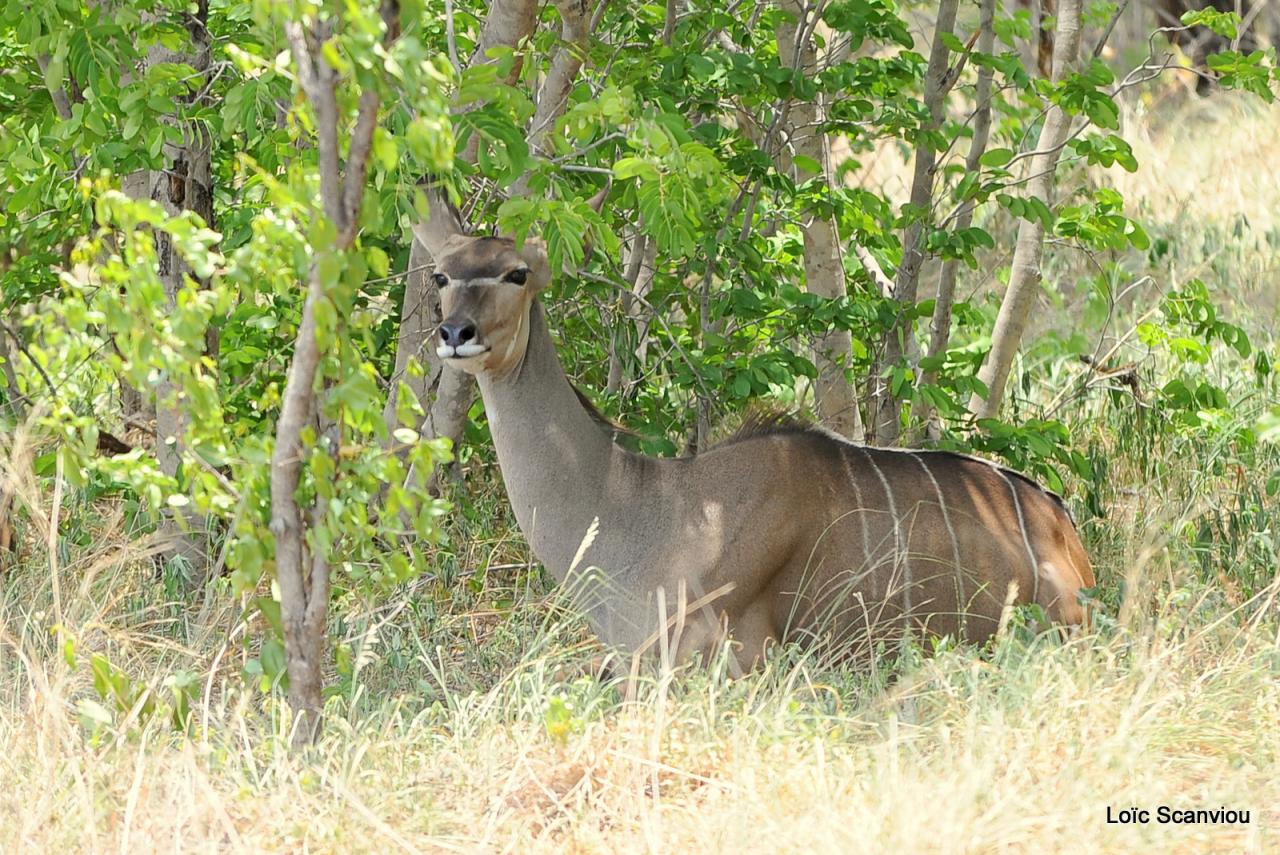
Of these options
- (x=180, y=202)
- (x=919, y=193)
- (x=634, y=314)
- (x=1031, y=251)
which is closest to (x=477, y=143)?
(x=180, y=202)

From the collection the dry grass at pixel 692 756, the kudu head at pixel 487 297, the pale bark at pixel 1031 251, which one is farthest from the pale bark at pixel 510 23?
the pale bark at pixel 1031 251

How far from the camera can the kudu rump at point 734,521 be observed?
4637 millimetres

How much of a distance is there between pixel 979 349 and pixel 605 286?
1.67m

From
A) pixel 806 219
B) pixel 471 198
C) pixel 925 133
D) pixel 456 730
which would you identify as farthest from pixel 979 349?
pixel 456 730

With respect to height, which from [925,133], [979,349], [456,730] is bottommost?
[456,730]

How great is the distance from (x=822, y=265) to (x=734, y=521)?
1733 mm

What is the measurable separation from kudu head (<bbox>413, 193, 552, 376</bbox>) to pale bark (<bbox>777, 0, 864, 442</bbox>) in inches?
58.5

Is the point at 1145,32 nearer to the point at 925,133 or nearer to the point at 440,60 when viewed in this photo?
the point at 925,133

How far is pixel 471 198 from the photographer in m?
5.66

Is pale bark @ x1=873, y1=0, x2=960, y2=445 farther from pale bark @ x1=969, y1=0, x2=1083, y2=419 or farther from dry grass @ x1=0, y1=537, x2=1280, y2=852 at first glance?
dry grass @ x1=0, y1=537, x2=1280, y2=852

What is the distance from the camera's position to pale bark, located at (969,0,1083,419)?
20.5ft

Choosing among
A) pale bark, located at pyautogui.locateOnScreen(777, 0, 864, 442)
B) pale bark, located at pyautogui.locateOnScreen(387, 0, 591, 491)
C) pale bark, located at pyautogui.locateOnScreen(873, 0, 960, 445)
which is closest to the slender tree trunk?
pale bark, located at pyautogui.locateOnScreen(387, 0, 591, 491)

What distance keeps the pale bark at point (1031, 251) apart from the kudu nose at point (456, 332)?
2544 mm

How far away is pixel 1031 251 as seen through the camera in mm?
6324
